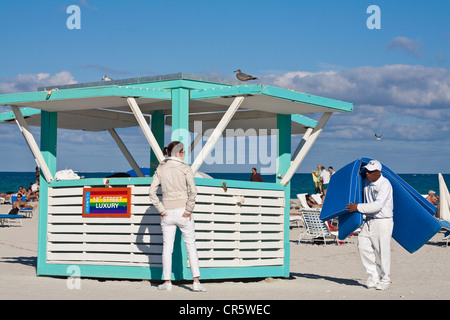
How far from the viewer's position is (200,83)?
366 inches

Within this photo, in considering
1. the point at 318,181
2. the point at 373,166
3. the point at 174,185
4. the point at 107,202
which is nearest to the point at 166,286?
the point at 174,185

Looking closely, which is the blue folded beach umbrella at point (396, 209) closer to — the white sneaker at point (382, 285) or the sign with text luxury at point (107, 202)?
the white sneaker at point (382, 285)

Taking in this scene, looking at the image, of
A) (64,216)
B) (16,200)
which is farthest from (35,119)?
(16,200)

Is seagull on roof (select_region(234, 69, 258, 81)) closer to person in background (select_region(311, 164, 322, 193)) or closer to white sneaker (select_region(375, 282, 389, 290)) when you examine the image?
white sneaker (select_region(375, 282, 389, 290))

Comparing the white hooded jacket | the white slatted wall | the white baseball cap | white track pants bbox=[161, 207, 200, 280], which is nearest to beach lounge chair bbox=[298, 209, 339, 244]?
the white slatted wall

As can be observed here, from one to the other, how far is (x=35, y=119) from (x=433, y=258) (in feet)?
25.6

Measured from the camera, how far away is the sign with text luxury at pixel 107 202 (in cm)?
914

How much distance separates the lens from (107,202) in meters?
9.28

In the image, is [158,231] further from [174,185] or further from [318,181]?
[318,181]

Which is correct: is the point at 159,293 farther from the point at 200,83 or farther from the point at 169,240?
the point at 200,83

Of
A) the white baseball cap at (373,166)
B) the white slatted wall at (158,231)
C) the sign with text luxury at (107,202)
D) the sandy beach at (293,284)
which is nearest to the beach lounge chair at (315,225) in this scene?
the sandy beach at (293,284)

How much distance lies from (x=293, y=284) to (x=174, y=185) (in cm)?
242
